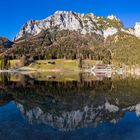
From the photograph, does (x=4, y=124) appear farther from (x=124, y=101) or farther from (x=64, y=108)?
(x=124, y=101)

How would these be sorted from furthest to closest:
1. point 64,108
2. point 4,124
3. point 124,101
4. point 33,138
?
point 124,101 < point 64,108 < point 4,124 < point 33,138

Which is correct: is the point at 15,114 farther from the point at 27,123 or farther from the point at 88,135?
the point at 88,135

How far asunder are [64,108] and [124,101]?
701 inches

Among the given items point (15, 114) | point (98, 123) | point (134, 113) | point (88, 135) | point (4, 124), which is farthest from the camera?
point (134, 113)

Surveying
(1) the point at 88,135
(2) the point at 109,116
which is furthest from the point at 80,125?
(2) the point at 109,116

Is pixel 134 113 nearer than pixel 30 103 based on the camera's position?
Yes

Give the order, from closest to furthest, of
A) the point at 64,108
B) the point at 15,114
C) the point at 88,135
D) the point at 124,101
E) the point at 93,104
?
the point at 88,135, the point at 15,114, the point at 64,108, the point at 93,104, the point at 124,101

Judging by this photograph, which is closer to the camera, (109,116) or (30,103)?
(109,116)

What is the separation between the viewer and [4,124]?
124 ft

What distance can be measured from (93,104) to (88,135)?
84.0ft

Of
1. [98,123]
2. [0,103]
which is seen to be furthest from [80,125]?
[0,103]

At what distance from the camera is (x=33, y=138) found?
30859 mm

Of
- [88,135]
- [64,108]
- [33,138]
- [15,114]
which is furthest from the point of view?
[64,108]

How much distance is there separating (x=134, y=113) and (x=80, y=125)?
14.4m
